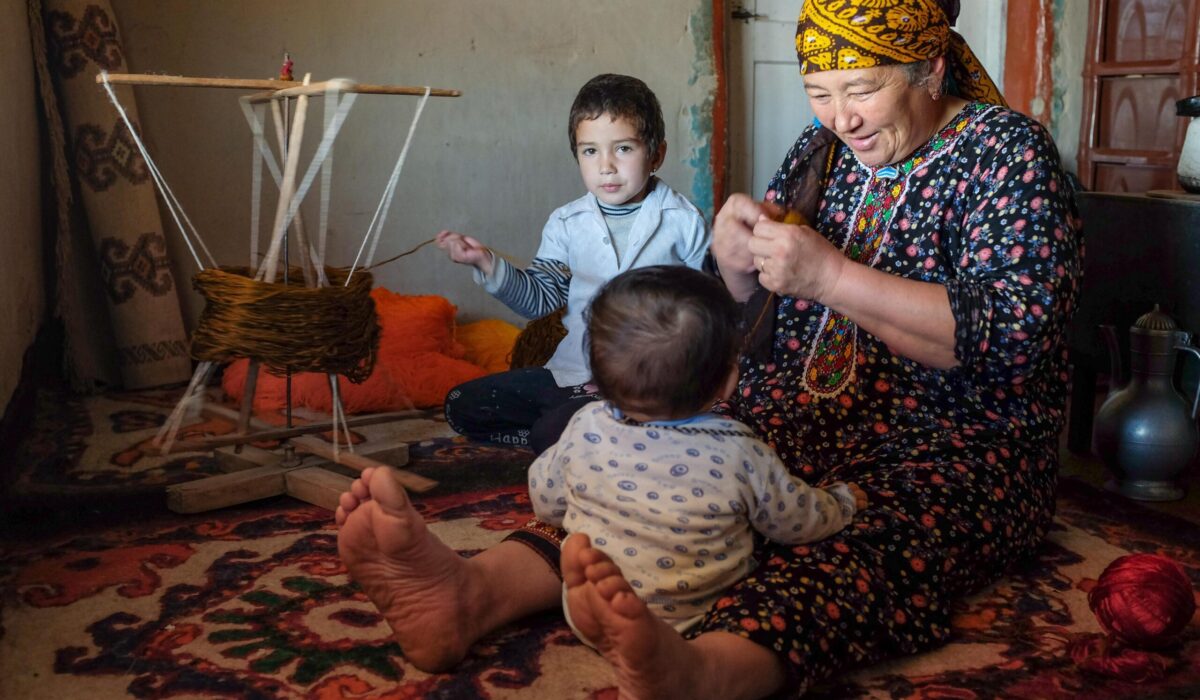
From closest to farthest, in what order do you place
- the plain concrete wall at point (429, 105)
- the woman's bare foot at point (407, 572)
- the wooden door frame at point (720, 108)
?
the woman's bare foot at point (407, 572) < the plain concrete wall at point (429, 105) < the wooden door frame at point (720, 108)

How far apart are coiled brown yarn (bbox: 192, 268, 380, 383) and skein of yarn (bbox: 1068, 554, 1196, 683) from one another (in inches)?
57.2

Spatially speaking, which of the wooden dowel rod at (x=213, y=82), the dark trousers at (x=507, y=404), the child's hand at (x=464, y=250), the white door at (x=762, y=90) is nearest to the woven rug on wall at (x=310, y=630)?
the dark trousers at (x=507, y=404)

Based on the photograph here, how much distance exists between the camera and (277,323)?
2232mm

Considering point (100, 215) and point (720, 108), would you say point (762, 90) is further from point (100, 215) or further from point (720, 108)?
point (100, 215)

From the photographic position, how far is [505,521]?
2256 millimetres

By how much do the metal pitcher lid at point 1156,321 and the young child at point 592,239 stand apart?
94 centimetres

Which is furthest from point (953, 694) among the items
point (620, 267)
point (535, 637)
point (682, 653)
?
point (620, 267)

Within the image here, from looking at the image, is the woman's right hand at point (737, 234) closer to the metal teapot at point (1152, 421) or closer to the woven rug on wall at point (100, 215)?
the metal teapot at point (1152, 421)

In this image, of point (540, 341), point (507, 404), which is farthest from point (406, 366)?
point (507, 404)

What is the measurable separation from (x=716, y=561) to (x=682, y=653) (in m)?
0.25

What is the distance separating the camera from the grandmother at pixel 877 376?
1.45m

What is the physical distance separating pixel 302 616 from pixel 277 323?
0.68m

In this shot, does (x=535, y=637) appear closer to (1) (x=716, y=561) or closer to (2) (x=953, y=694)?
(1) (x=716, y=561)

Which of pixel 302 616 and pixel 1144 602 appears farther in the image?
pixel 302 616
